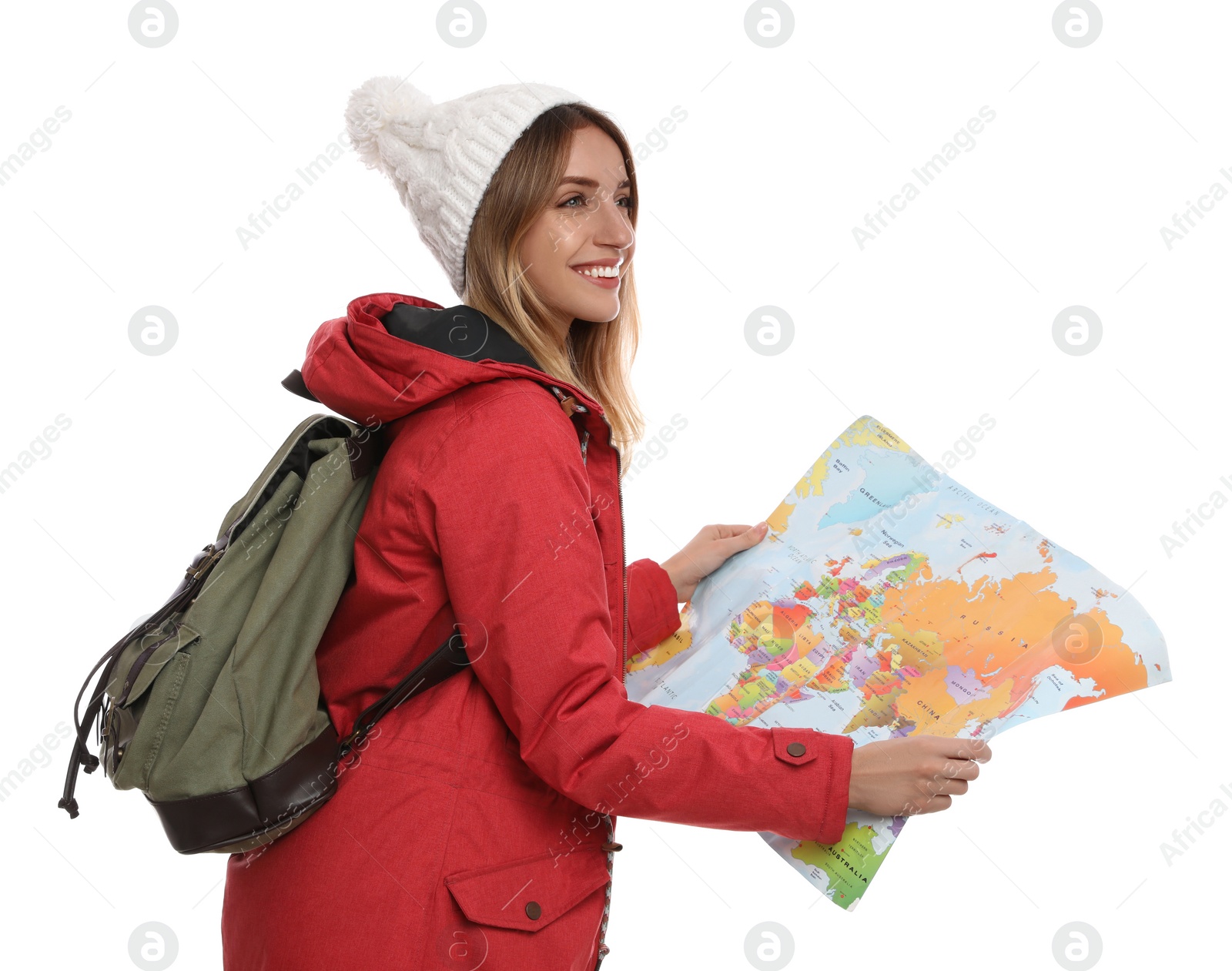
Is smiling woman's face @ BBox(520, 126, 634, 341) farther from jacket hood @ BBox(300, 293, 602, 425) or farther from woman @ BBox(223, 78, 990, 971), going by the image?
jacket hood @ BBox(300, 293, 602, 425)

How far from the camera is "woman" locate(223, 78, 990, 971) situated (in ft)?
4.94

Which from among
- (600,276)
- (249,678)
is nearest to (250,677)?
(249,678)

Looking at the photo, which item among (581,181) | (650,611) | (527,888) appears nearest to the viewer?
(527,888)

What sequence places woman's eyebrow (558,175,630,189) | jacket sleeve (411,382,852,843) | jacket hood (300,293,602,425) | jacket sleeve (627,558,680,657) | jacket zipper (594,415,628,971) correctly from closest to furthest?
jacket sleeve (411,382,852,843) < jacket hood (300,293,602,425) < jacket zipper (594,415,628,971) < woman's eyebrow (558,175,630,189) < jacket sleeve (627,558,680,657)

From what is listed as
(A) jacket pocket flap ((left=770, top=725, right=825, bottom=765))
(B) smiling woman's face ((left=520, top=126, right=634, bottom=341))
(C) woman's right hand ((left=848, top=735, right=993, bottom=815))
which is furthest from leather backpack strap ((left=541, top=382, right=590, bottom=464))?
(C) woman's right hand ((left=848, top=735, right=993, bottom=815))

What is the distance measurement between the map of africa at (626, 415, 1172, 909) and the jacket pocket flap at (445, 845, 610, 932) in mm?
331

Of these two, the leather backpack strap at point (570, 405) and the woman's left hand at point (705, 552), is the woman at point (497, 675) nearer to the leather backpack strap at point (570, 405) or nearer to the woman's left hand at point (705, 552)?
the leather backpack strap at point (570, 405)

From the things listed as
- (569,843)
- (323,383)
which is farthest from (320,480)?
(569,843)

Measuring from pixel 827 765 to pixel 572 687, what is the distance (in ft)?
1.29

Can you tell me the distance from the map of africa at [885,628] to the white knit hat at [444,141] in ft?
2.75

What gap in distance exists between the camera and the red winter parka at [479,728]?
1503mm

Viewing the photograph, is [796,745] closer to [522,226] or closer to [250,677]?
[250,677]

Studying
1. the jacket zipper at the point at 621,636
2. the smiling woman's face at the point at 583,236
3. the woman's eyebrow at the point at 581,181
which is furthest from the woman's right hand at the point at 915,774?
the woman's eyebrow at the point at 581,181

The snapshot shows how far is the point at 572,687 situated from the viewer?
58.8 inches
